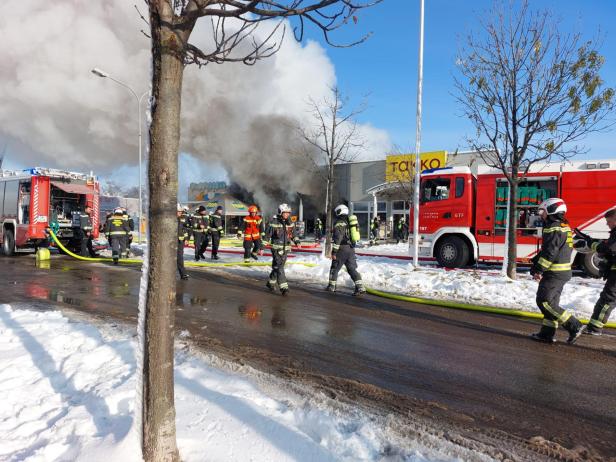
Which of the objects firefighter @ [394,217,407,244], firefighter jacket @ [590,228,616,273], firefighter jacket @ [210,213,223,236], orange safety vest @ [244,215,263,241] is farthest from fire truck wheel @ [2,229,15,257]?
firefighter @ [394,217,407,244]

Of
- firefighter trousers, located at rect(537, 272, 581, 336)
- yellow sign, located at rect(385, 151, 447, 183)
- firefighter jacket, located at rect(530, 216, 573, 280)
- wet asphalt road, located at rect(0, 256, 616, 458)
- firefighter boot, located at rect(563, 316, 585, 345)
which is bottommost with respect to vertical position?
wet asphalt road, located at rect(0, 256, 616, 458)

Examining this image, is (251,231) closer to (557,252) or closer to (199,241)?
(199,241)

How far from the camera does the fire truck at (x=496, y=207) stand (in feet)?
32.5

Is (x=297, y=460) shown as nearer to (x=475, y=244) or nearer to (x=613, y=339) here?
(x=613, y=339)

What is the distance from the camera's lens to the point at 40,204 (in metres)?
13.5

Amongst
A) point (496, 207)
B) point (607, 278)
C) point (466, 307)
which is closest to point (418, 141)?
point (496, 207)

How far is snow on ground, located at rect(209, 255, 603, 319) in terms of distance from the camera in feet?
24.0

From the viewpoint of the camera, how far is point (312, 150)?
23484 mm

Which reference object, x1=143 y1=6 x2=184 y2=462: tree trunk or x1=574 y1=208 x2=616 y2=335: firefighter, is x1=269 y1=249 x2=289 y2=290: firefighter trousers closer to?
x1=574 y1=208 x2=616 y2=335: firefighter

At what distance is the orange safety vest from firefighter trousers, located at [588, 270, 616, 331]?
8590 millimetres

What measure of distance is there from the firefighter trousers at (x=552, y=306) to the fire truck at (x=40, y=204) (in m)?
13.4

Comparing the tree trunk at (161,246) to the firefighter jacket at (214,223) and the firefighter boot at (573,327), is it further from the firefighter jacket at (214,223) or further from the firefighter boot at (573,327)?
the firefighter jacket at (214,223)

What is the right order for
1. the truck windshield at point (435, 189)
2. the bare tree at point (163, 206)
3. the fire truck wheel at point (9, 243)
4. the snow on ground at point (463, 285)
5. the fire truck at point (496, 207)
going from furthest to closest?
the fire truck wheel at point (9, 243)
the truck windshield at point (435, 189)
the fire truck at point (496, 207)
the snow on ground at point (463, 285)
the bare tree at point (163, 206)

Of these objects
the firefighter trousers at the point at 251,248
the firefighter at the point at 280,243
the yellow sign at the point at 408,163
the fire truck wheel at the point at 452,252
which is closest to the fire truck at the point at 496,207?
the fire truck wheel at the point at 452,252
